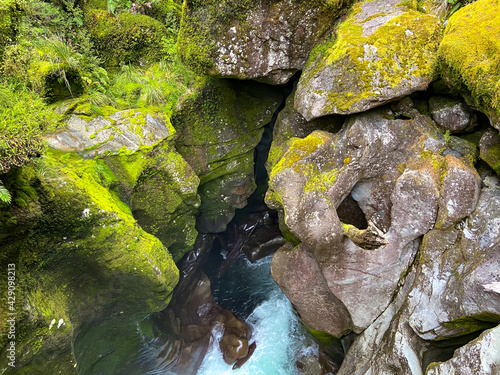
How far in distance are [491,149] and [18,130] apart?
24.1 feet

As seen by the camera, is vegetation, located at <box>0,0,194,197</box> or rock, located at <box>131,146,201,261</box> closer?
vegetation, located at <box>0,0,194,197</box>

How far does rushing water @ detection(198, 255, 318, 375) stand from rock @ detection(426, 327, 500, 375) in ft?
16.4

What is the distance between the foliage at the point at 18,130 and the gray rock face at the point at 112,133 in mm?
2145

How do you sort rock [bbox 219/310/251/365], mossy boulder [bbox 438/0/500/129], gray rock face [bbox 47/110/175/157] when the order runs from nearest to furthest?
mossy boulder [bbox 438/0/500/129] → gray rock face [bbox 47/110/175/157] → rock [bbox 219/310/251/365]

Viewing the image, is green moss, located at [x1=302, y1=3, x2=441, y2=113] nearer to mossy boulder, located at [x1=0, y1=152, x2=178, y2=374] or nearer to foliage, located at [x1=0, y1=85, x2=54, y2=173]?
mossy boulder, located at [x1=0, y1=152, x2=178, y2=374]

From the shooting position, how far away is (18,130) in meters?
3.59

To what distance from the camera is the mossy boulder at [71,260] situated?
430 centimetres

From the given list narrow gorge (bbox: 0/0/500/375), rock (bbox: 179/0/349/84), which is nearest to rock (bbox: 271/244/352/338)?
narrow gorge (bbox: 0/0/500/375)

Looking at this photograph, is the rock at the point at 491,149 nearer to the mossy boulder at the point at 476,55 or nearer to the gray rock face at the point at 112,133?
the mossy boulder at the point at 476,55

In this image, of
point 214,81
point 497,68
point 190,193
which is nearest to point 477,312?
point 497,68

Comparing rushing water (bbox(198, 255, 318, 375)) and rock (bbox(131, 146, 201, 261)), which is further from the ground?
rock (bbox(131, 146, 201, 261))

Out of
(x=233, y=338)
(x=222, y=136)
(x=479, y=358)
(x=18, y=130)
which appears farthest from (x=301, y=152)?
(x=233, y=338)

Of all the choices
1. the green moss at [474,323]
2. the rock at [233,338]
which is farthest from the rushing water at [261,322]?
the green moss at [474,323]

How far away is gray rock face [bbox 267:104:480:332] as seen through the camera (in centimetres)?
559
